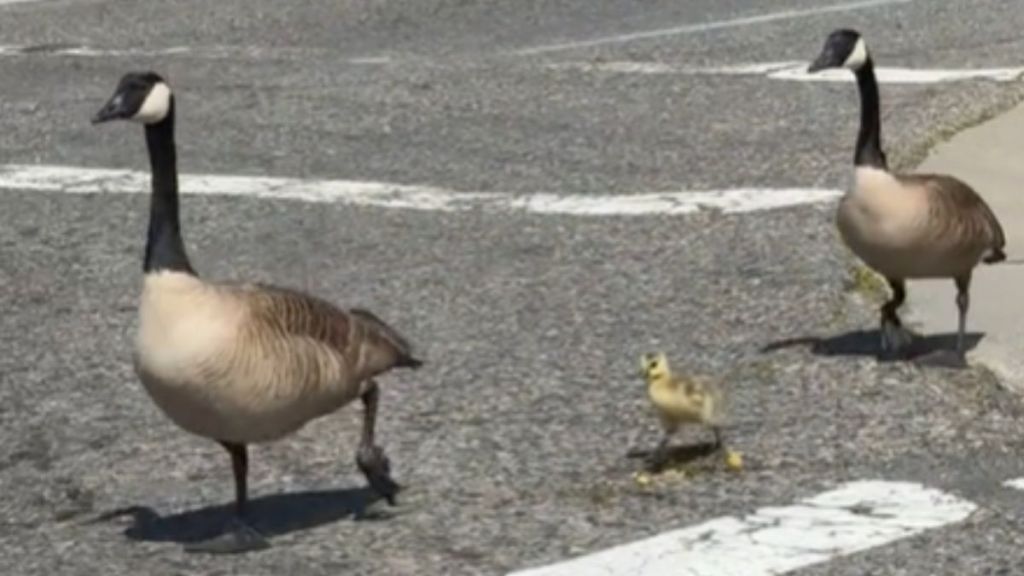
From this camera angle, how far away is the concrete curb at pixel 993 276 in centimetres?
929

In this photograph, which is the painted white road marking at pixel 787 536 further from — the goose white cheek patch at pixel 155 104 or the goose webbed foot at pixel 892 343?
the goose white cheek patch at pixel 155 104

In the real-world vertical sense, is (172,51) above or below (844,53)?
below

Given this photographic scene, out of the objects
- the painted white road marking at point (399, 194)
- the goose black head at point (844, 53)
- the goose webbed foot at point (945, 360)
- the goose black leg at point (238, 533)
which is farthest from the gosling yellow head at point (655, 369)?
the painted white road marking at point (399, 194)

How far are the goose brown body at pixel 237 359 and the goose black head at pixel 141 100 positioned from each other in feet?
1.60

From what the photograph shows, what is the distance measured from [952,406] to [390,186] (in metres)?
4.59

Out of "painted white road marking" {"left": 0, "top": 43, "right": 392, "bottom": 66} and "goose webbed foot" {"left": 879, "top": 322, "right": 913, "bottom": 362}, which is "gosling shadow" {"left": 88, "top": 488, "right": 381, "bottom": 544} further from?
"painted white road marking" {"left": 0, "top": 43, "right": 392, "bottom": 66}

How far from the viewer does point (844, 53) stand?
373 inches

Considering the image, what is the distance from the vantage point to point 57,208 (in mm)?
12523

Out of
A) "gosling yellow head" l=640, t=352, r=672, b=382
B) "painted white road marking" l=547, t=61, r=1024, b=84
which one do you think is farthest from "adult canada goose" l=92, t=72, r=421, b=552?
"painted white road marking" l=547, t=61, r=1024, b=84

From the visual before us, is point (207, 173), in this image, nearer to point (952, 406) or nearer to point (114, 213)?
point (114, 213)

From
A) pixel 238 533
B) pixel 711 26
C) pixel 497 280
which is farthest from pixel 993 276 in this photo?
pixel 711 26

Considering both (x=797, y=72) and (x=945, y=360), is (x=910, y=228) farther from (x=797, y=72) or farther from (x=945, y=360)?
(x=797, y=72)

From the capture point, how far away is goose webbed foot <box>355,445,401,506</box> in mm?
7652

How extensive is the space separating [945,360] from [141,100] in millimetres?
2854
